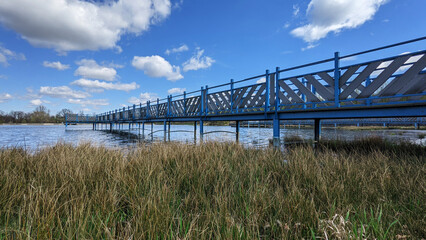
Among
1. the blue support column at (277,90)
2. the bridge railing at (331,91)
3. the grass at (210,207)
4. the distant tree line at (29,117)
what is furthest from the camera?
the distant tree line at (29,117)

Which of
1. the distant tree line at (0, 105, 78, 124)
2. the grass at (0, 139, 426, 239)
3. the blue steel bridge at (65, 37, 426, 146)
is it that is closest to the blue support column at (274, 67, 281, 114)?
the blue steel bridge at (65, 37, 426, 146)

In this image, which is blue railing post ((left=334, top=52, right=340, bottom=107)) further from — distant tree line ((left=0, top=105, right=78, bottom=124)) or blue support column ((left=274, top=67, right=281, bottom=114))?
distant tree line ((left=0, top=105, right=78, bottom=124))

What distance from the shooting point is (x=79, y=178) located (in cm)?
275

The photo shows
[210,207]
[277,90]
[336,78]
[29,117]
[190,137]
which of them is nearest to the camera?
[210,207]

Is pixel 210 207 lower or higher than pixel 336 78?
lower

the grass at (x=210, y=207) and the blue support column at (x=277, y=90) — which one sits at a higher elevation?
the blue support column at (x=277, y=90)

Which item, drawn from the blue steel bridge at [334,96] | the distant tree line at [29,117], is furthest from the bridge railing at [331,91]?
the distant tree line at [29,117]

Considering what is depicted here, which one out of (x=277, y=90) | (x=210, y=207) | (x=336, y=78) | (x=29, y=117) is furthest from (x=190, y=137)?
(x=29, y=117)

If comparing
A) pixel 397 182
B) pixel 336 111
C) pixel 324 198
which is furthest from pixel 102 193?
pixel 336 111

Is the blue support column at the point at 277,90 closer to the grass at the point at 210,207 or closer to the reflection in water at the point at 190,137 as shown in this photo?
the reflection in water at the point at 190,137

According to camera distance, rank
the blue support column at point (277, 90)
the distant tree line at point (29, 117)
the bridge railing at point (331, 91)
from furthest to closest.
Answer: the distant tree line at point (29, 117), the blue support column at point (277, 90), the bridge railing at point (331, 91)

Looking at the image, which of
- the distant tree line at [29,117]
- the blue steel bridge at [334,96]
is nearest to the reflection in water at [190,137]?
the blue steel bridge at [334,96]

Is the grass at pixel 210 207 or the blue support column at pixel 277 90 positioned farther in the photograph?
the blue support column at pixel 277 90

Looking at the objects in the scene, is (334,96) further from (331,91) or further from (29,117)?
(29,117)
